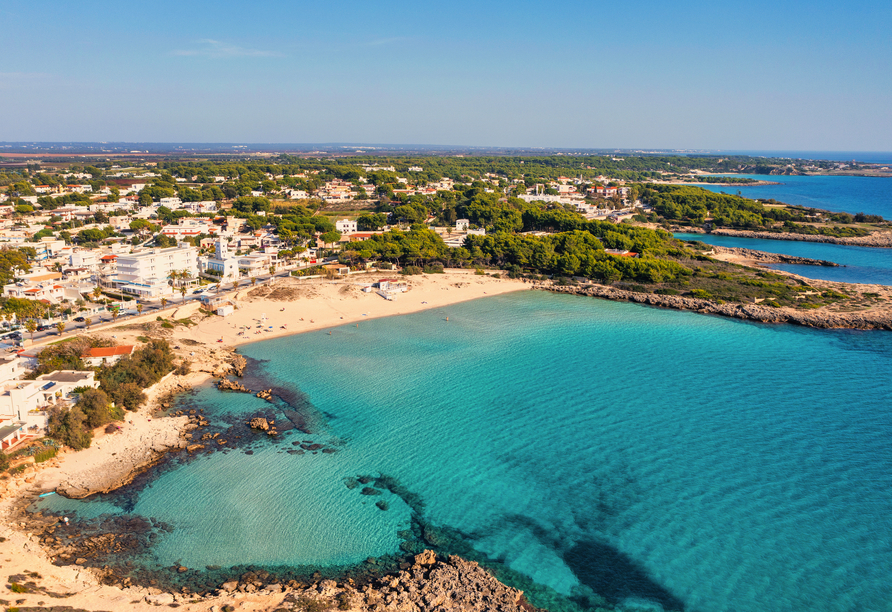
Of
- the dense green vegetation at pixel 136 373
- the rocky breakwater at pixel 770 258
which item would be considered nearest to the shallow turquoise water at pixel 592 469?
the dense green vegetation at pixel 136 373

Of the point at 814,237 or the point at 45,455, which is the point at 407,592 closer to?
the point at 45,455

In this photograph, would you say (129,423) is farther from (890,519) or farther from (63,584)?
(890,519)

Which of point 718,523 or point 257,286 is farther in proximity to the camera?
point 257,286

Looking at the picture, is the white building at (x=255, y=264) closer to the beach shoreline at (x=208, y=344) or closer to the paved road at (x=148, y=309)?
the paved road at (x=148, y=309)

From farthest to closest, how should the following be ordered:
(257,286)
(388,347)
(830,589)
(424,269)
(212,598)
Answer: (424,269)
(257,286)
(388,347)
(830,589)
(212,598)

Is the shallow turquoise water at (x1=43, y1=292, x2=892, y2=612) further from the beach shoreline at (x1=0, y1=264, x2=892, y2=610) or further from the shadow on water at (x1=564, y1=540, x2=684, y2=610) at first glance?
the beach shoreline at (x1=0, y1=264, x2=892, y2=610)

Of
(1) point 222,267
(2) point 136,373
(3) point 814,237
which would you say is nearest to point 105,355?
(2) point 136,373

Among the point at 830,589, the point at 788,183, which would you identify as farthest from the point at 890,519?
the point at 788,183
